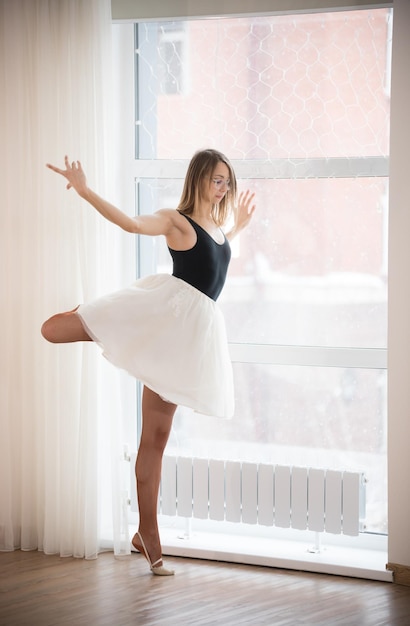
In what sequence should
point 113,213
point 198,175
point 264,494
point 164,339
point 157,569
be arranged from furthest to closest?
point 264,494, point 157,569, point 198,175, point 164,339, point 113,213

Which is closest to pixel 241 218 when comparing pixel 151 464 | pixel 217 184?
pixel 217 184

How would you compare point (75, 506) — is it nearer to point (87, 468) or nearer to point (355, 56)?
point (87, 468)

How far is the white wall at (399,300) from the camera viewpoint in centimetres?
293

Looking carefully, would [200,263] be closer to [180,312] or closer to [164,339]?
[180,312]

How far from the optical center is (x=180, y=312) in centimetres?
288

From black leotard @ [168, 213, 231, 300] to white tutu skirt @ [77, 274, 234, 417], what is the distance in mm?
49

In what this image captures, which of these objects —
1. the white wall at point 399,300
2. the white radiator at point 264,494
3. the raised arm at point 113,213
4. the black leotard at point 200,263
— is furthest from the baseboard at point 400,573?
the raised arm at point 113,213

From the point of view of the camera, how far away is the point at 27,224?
3326 mm

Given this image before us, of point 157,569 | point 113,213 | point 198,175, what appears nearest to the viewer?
point 113,213

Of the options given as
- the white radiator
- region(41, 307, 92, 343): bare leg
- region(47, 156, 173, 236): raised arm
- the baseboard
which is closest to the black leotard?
region(47, 156, 173, 236): raised arm

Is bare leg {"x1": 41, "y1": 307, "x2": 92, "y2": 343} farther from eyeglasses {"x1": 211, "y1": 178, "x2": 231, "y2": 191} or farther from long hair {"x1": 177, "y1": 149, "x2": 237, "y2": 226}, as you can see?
eyeglasses {"x1": 211, "y1": 178, "x2": 231, "y2": 191}

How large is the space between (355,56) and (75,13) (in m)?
1.17

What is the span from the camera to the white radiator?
320 centimetres

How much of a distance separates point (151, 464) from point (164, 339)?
2.00ft
